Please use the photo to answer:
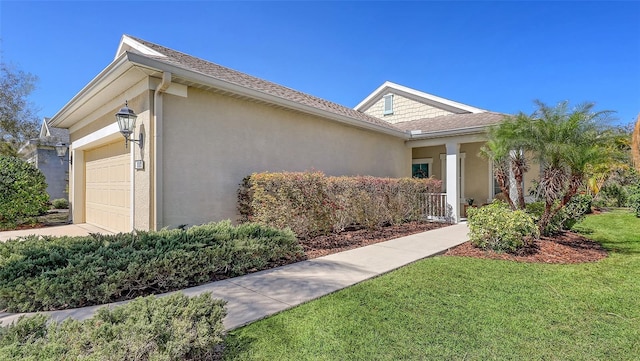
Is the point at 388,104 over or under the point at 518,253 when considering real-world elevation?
over

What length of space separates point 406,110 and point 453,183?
728cm

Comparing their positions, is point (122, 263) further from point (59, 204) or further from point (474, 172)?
point (59, 204)

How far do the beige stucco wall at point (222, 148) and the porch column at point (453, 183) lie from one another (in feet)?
15.3

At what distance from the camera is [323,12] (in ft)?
33.6

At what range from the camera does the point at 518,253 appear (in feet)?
20.3

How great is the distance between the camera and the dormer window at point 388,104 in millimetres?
17578

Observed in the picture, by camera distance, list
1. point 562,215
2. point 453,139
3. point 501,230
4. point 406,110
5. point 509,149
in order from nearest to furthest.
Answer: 1. point 501,230
2. point 509,149
3. point 562,215
4. point 453,139
5. point 406,110

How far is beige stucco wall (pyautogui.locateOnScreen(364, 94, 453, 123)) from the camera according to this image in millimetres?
16312

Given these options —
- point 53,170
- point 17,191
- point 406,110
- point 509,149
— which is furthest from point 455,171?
point 53,170

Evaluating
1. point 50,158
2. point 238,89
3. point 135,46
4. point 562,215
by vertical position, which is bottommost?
point 562,215

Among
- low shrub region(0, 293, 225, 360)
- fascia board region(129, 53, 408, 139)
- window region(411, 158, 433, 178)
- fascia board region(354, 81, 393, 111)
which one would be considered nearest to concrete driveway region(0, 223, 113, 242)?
fascia board region(129, 53, 408, 139)

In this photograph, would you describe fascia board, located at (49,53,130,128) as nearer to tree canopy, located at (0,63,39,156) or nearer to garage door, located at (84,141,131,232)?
garage door, located at (84,141,131,232)

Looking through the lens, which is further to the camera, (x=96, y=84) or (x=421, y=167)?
(x=421, y=167)

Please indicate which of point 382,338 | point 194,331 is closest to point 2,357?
point 194,331
